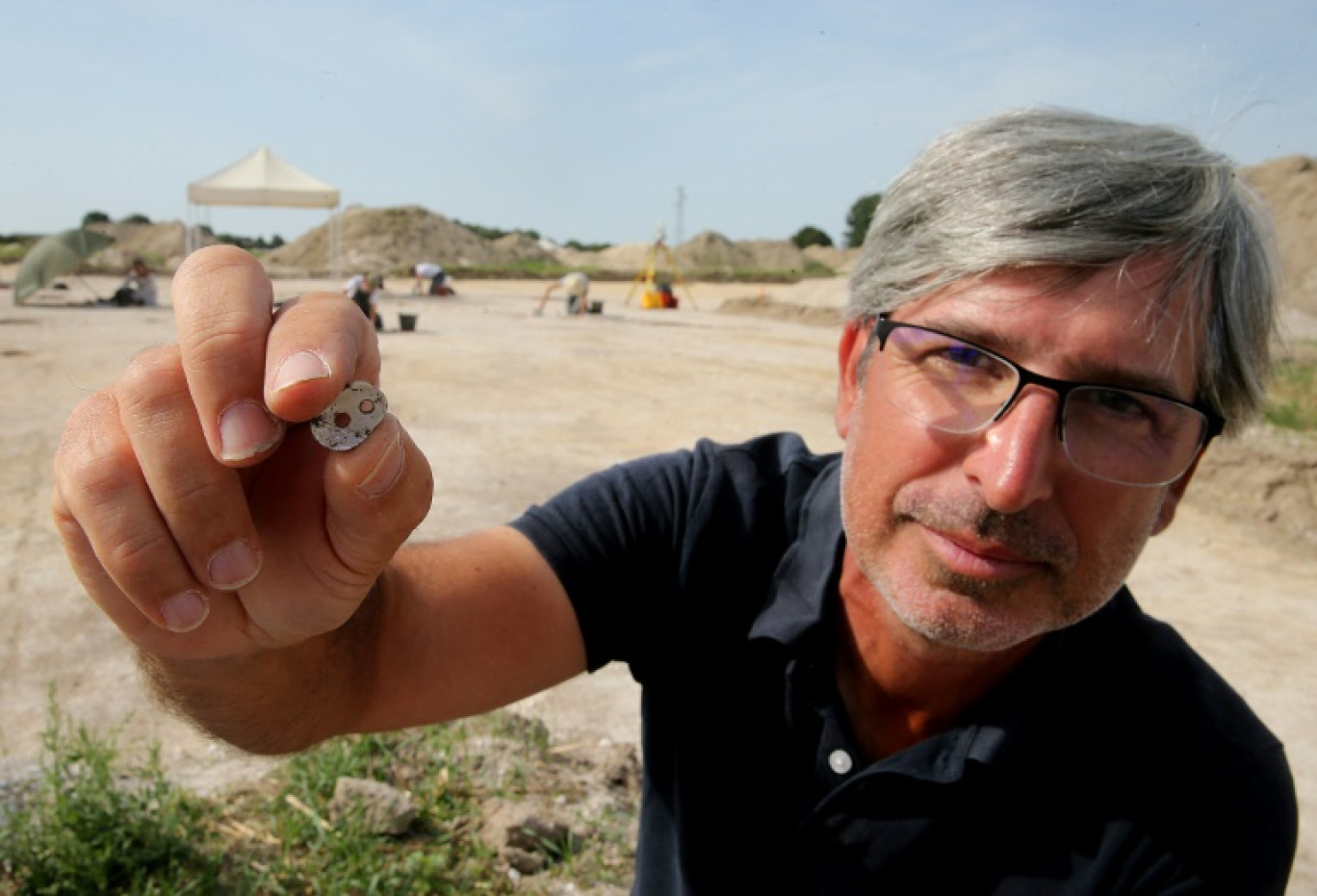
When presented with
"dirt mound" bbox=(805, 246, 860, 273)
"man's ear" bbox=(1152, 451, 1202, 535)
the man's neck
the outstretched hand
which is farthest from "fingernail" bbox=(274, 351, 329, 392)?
"dirt mound" bbox=(805, 246, 860, 273)

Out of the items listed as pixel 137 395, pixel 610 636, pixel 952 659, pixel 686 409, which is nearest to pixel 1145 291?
pixel 952 659

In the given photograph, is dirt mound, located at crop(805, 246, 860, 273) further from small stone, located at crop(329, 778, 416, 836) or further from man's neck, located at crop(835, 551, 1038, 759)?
man's neck, located at crop(835, 551, 1038, 759)

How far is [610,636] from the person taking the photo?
70.7 inches

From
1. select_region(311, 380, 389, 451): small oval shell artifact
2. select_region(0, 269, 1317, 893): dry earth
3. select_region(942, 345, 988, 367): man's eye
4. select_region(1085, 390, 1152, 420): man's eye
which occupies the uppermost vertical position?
select_region(311, 380, 389, 451): small oval shell artifact

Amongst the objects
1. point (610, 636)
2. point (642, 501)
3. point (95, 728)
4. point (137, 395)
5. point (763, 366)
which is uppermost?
point (137, 395)

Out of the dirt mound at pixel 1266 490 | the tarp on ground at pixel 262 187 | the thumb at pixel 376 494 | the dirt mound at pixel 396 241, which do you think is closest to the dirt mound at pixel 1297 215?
the dirt mound at pixel 1266 490

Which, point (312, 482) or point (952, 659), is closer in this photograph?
point (312, 482)

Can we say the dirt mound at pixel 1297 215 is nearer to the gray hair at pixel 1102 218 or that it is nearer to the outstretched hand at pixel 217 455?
the gray hair at pixel 1102 218

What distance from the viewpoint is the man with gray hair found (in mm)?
1524

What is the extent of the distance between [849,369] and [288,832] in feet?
6.19

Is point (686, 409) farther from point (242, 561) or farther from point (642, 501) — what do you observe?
point (242, 561)

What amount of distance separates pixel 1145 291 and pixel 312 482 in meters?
1.30

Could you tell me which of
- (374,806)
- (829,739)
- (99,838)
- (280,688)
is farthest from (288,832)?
(829,739)

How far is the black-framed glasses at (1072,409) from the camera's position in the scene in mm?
1563
